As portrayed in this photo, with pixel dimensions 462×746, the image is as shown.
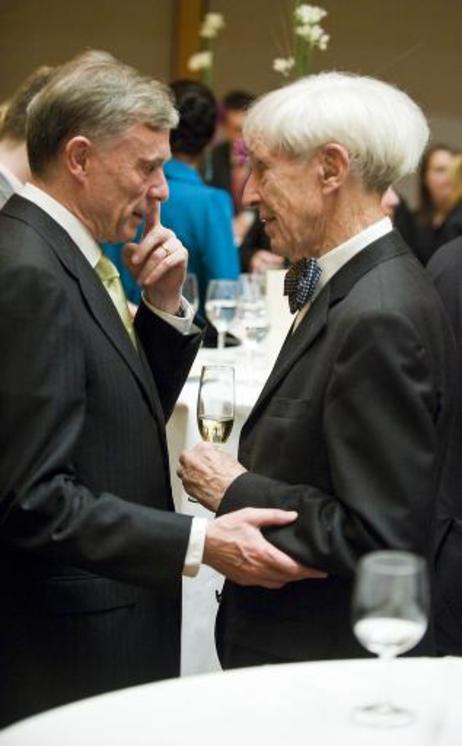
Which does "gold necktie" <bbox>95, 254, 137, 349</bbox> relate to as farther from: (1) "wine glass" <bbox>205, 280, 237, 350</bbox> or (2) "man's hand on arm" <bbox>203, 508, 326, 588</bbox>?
(1) "wine glass" <bbox>205, 280, 237, 350</bbox>

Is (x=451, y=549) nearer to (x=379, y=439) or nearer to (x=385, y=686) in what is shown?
(x=379, y=439)

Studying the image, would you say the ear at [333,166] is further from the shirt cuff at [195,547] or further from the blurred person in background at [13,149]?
the blurred person in background at [13,149]

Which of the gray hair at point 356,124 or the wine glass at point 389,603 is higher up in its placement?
the gray hair at point 356,124

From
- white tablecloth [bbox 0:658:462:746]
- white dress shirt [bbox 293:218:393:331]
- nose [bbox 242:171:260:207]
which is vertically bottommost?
white tablecloth [bbox 0:658:462:746]

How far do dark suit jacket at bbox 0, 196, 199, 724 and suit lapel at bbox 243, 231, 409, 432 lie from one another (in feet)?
0.89

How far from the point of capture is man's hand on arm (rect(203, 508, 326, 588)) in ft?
8.30

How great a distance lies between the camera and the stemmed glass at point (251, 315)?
14.4 feet

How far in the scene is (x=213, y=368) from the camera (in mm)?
3006

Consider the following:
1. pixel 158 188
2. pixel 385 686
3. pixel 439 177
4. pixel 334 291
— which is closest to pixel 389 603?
pixel 385 686

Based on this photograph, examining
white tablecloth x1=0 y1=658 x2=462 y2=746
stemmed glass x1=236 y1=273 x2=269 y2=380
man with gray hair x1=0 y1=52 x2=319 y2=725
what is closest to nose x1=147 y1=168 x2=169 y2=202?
man with gray hair x1=0 y1=52 x2=319 y2=725

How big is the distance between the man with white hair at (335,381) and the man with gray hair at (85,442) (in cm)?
9

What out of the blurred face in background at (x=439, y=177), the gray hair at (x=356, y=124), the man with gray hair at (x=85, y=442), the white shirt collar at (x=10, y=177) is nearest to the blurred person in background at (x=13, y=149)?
the white shirt collar at (x=10, y=177)

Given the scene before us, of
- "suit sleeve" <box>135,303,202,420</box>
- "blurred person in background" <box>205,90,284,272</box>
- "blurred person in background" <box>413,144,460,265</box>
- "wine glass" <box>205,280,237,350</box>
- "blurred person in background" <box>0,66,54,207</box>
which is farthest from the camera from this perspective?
"blurred person in background" <box>413,144,460,265</box>

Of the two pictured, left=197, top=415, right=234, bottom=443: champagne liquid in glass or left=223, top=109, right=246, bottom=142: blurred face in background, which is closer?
left=197, top=415, right=234, bottom=443: champagne liquid in glass
